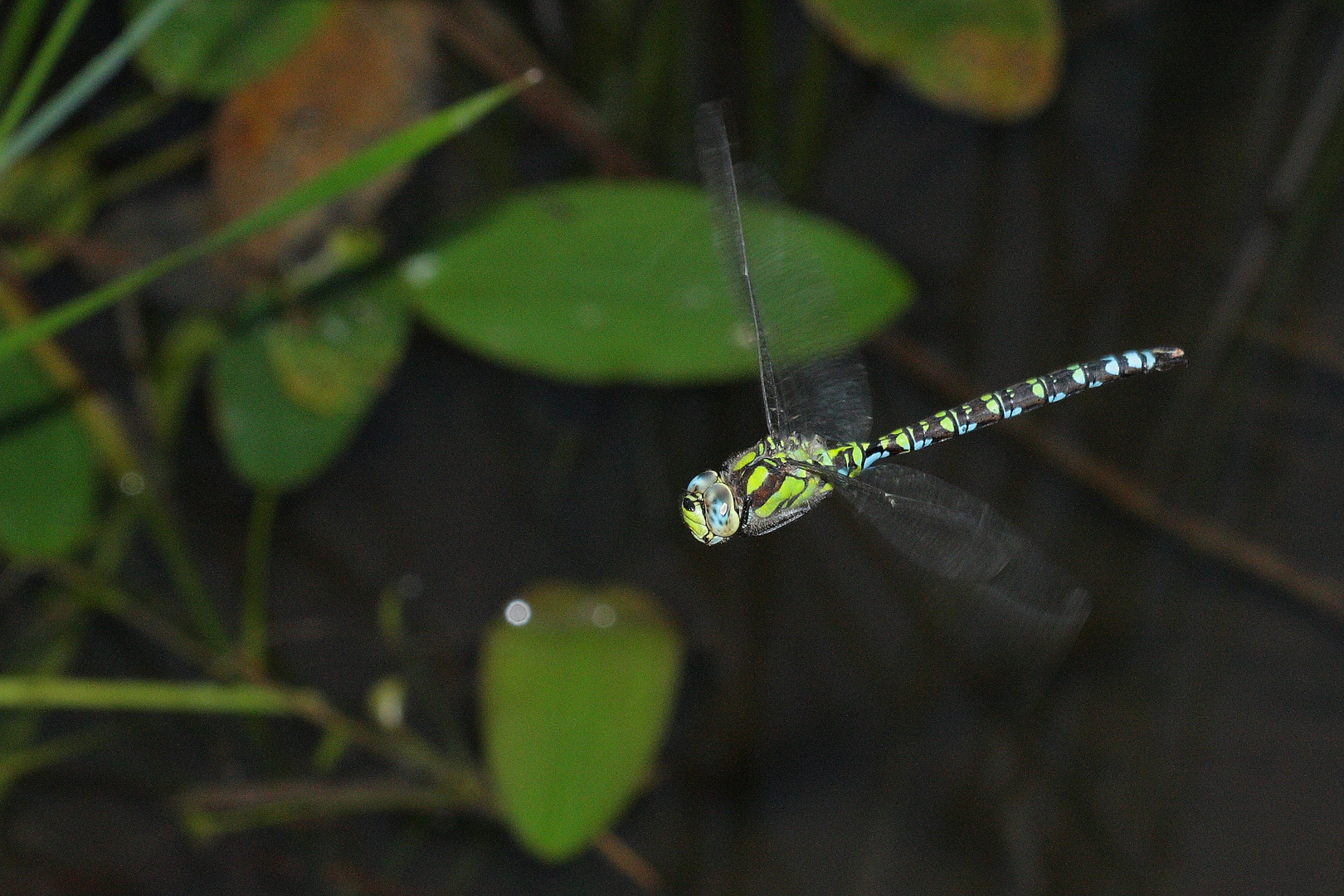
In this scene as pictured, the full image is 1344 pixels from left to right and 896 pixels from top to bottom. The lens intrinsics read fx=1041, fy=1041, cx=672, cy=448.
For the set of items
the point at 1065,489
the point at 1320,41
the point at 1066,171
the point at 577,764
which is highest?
the point at 1320,41

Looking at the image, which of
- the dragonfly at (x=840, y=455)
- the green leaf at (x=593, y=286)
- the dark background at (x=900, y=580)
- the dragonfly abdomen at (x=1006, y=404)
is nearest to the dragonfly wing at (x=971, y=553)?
the dragonfly at (x=840, y=455)

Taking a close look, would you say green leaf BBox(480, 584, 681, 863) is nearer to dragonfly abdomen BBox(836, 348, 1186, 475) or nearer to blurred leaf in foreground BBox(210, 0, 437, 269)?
dragonfly abdomen BBox(836, 348, 1186, 475)

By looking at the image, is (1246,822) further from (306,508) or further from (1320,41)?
(306,508)

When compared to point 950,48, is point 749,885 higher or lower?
lower

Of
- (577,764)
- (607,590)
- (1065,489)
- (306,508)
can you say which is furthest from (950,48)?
(306,508)

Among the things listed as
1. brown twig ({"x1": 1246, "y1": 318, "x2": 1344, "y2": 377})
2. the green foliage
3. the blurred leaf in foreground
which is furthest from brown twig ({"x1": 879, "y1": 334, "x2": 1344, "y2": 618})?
the green foliage

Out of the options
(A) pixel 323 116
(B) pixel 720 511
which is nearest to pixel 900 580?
(B) pixel 720 511

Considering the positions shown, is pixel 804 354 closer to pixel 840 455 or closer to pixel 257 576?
pixel 840 455
